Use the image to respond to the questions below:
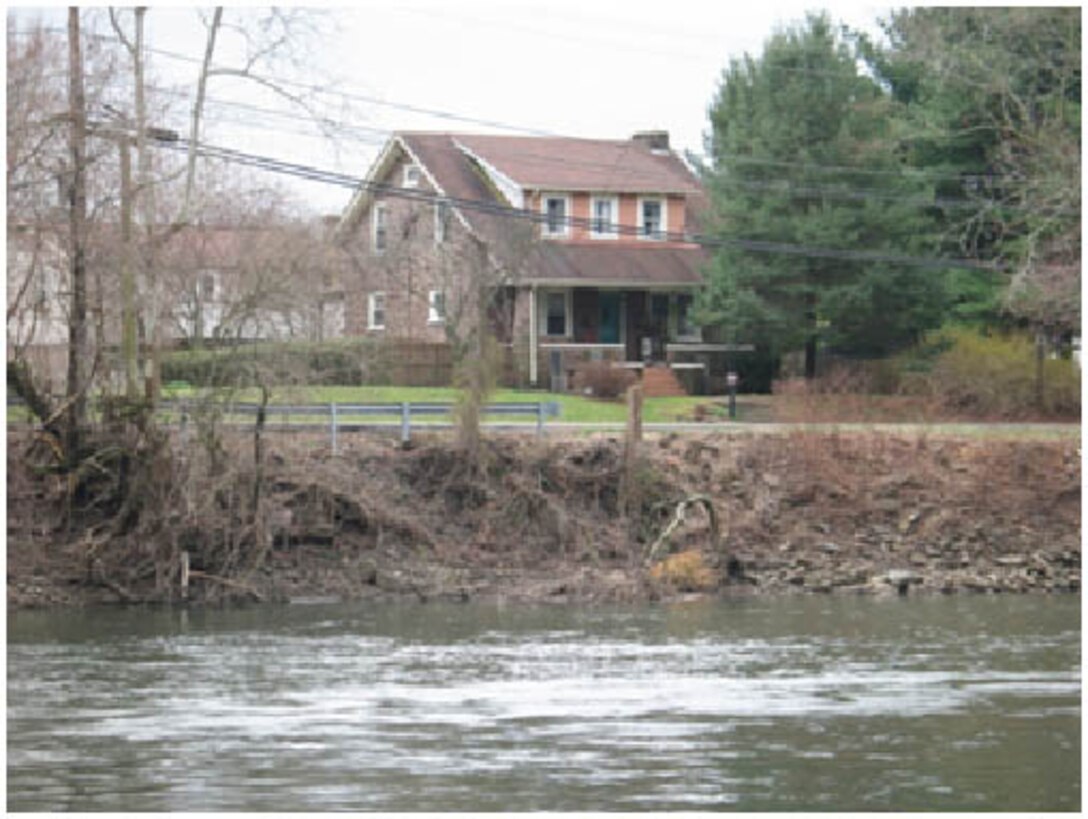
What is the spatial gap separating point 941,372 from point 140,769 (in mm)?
35907

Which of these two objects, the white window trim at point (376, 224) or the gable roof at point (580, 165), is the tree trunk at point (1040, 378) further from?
the white window trim at point (376, 224)

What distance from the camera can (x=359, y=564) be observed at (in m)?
39.5

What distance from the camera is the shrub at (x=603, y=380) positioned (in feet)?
190

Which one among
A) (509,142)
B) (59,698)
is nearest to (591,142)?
(509,142)

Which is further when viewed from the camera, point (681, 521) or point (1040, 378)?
point (1040, 378)

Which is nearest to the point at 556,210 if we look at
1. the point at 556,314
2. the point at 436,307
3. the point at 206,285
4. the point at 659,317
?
the point at 556,314

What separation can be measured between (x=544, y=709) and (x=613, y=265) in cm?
4047

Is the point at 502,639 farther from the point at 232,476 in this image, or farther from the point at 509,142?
the point at 509,142

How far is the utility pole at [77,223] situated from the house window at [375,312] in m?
30.6

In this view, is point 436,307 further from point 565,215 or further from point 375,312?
point 375,312

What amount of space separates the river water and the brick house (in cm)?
2582

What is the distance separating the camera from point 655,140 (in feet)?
238

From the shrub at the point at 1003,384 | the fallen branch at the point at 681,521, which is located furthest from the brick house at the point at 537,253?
the fallen branch at the point at 681,521

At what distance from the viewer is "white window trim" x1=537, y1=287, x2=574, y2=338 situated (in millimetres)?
64625
